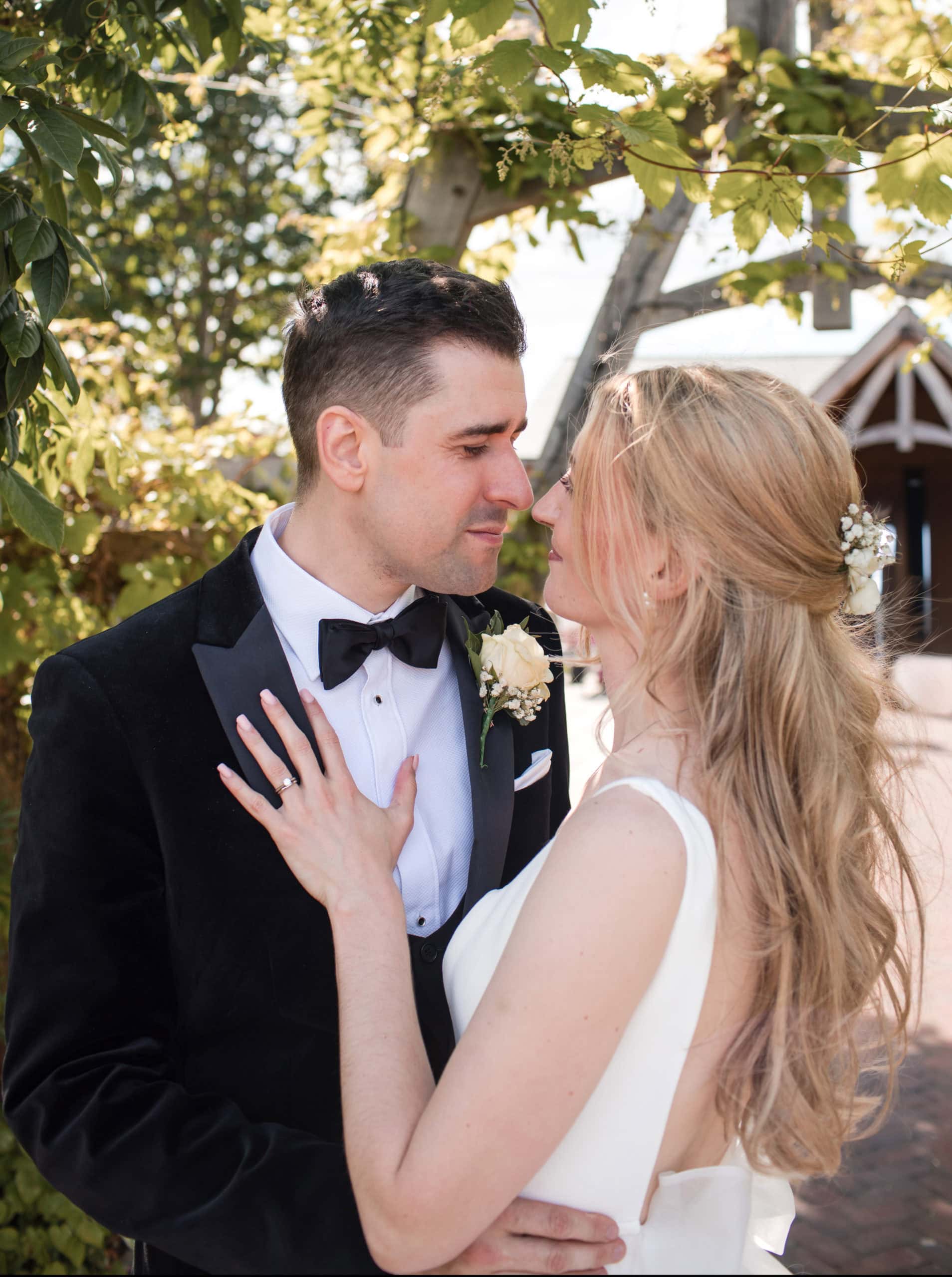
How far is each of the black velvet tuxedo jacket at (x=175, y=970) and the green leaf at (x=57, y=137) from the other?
2.56ft

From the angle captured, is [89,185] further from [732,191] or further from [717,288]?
[717,288]

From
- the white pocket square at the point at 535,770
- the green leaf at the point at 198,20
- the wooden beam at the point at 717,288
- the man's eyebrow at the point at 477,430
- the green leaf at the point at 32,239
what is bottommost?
the white pocket square at the point at 535,770

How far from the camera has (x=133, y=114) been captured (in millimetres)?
2455

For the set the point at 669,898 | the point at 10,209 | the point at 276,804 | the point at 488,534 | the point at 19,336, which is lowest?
the point at 669,898

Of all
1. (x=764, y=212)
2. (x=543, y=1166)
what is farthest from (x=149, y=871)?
(x=764, y=212)

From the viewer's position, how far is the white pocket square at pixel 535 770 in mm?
2240

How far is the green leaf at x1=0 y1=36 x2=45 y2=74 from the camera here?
1.84 metres

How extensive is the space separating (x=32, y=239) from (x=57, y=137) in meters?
0.18

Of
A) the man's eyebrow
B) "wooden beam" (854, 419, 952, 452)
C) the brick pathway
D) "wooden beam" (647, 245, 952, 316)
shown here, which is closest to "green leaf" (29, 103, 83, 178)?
the man's eyebrow

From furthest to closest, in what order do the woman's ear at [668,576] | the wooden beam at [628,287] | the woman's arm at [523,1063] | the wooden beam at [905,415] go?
the wooden beam at [905,415] < the wooden beam at [628,287] < the woman's ear at [668,576] < the woman's arm at [523,1063]

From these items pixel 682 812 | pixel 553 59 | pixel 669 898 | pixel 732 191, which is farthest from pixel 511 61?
pixel 669 898

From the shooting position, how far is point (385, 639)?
212cm

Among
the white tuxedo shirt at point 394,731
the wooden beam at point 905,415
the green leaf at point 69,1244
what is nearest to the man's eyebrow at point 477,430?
the white tuxedo shirt at point 394,731

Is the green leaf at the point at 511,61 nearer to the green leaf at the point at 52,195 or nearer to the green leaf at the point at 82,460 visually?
the green leaf at the point at 52,195
